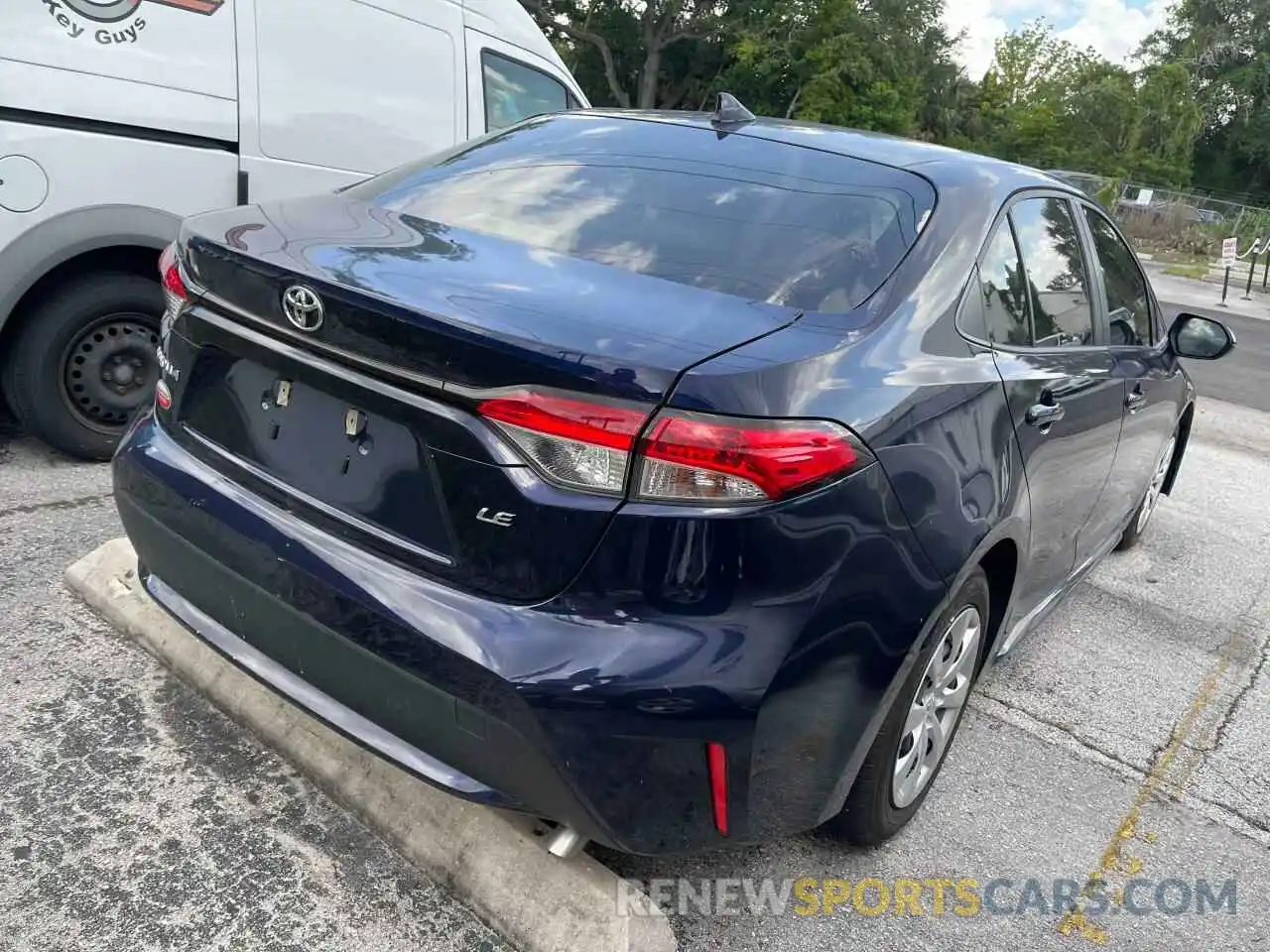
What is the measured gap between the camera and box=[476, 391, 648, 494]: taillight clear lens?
5.57ft

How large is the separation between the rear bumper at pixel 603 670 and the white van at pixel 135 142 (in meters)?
2.29

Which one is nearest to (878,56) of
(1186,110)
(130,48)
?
(1186,110)

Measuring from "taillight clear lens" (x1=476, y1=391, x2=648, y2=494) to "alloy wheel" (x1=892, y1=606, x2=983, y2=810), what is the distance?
98 cm

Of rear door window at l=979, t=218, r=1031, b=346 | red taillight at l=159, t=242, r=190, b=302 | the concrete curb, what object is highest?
rear door window at l=979, t=218, r=1031, b=346

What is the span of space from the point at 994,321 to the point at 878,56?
41.6 metres

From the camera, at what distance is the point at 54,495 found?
3.90 metres

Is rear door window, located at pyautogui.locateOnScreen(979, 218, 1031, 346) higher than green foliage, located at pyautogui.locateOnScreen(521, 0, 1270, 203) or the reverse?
the reverse

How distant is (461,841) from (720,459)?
1116 mm

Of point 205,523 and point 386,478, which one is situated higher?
point 386,478

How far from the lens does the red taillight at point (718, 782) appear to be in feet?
5.81

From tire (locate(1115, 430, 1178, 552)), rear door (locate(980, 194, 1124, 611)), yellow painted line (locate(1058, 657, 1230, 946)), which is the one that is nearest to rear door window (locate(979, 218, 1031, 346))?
rear door (locate(980, 194, 1124, 611))

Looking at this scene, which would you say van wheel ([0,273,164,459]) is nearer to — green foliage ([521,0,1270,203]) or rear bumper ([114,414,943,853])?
rear bumper ([114,414,943,853])

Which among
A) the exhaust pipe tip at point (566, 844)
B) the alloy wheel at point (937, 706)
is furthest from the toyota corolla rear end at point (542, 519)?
the alloy wheel at point (937, 706)

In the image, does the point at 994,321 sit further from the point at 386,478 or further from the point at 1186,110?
the point at 1186,110
